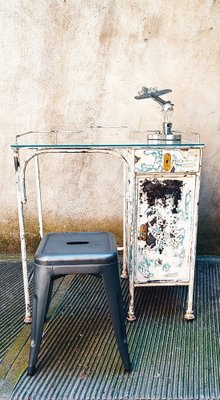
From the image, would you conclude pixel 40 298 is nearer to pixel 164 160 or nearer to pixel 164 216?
pixel 164 216

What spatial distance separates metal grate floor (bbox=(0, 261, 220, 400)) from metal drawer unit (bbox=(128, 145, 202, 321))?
16 cm

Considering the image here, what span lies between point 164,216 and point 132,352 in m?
0.76

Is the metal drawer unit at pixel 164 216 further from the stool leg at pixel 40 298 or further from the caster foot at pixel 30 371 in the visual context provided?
the caster foot at pixel 30 371

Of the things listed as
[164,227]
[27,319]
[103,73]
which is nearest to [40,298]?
[27,319]

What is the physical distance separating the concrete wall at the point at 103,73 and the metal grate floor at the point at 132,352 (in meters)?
0.98

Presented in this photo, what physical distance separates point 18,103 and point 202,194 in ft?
5.54

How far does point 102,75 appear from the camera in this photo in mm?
2773

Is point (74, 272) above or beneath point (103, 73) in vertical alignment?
beneath

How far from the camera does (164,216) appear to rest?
2.04m

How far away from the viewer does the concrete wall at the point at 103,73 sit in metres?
2.67

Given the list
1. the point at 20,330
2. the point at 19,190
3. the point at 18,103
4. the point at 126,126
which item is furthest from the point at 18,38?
the point at 20,330

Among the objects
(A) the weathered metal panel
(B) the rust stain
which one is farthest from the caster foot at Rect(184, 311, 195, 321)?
(A) the weathered metal panel

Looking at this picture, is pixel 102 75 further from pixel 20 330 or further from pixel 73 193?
pixel 20 330

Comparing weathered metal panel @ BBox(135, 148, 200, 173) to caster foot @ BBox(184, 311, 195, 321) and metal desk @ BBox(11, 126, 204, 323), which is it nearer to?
metal desk @ BBox(11, 126, 204, 323)
